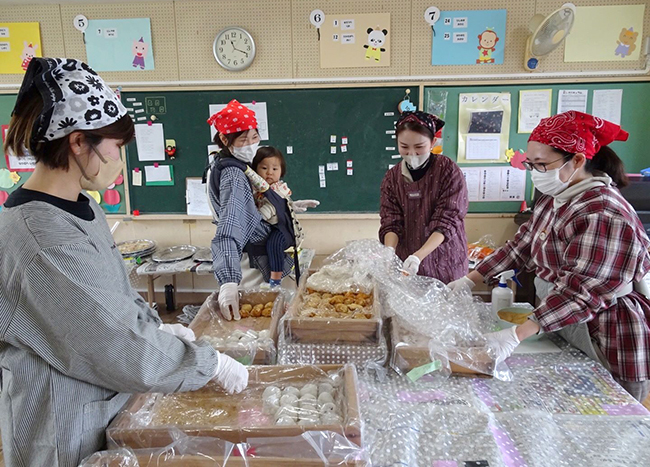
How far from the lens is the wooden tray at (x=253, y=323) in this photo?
47.1 inches

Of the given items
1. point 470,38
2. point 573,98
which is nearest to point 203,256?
point 470,38

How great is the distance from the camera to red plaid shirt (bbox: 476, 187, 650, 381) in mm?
1180

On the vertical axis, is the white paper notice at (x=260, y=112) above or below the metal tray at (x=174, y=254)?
above

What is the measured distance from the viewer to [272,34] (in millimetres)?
3424

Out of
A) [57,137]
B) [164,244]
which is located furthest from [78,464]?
[164,244]

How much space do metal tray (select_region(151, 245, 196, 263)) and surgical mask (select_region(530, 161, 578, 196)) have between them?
287 centimetres

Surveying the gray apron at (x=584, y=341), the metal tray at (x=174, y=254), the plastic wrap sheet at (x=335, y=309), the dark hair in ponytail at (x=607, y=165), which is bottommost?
the metal tray at (x=174, y=254)

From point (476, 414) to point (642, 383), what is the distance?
63cm

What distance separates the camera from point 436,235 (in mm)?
1934

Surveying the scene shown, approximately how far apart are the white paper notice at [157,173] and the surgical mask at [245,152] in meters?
2.02

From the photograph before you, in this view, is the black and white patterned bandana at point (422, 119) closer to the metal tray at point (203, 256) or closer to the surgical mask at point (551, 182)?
the surgical mask at point (551, 182)

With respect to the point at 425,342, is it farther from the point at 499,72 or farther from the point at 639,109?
the point at 639,109

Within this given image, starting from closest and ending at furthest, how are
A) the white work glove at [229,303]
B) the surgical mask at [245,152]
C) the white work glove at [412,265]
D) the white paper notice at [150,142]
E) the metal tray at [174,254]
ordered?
the white work glove at [229,303] → the white work glove at [412,265] → the surgical mask at [245,152] → the metal tray at [174,254] → the white paper notice at [150,142]

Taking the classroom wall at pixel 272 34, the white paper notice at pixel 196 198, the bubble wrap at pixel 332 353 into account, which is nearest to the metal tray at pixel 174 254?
the white paper notice at pixel 196 198
